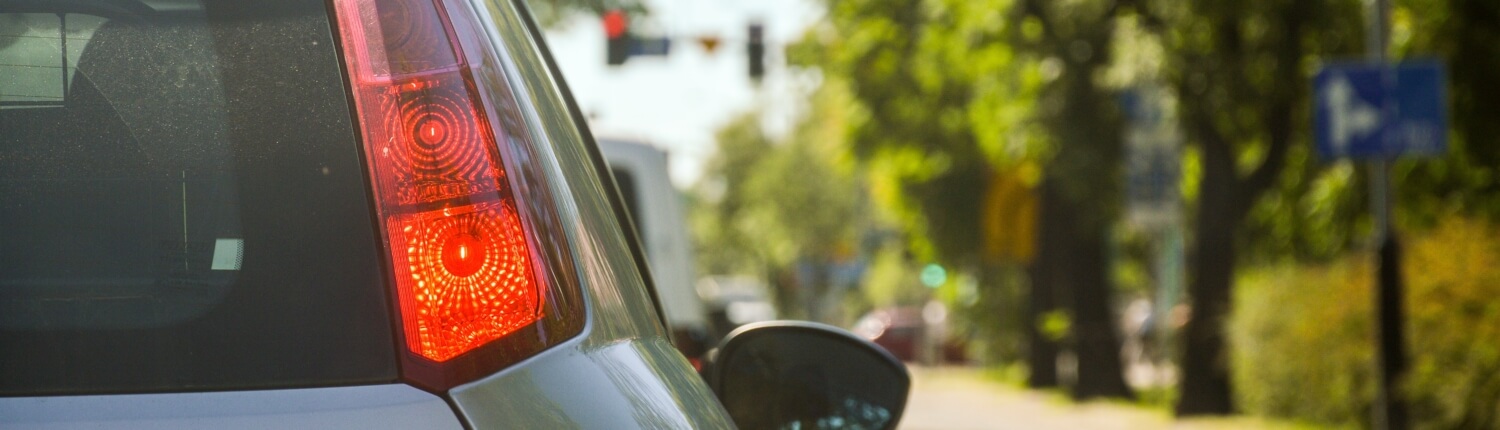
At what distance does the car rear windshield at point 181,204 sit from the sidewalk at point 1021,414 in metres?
16.2

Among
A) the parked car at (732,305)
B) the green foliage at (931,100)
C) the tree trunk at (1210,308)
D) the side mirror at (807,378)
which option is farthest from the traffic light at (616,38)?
the side mirror at (807,378)

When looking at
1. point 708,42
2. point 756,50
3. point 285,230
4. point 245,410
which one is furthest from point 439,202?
point 756,50

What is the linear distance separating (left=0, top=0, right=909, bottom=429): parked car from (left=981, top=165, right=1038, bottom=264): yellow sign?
30.5 meters

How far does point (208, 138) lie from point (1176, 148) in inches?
775

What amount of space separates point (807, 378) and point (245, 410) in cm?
104

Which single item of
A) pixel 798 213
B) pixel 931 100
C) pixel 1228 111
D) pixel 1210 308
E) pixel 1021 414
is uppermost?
pixel 931 100

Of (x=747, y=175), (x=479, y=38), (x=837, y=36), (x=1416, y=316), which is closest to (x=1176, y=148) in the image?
(x=1416, y=316)

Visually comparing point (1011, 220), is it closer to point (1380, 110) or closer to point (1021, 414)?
point (1021, 414)

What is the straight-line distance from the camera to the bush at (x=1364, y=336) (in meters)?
14.0

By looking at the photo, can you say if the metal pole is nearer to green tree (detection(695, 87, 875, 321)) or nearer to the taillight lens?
the taillight lens

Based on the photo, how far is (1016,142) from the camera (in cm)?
2262

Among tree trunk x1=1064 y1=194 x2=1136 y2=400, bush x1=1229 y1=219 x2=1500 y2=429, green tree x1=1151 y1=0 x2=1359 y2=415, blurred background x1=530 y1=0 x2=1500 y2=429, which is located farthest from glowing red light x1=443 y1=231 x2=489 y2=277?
tree trunk x1=1064 y1=194 x2=1136 y2=400

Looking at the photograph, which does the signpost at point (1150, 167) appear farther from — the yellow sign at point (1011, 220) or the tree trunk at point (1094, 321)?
the yellow sign at point (1011, 220)

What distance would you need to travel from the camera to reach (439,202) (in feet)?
5.33
